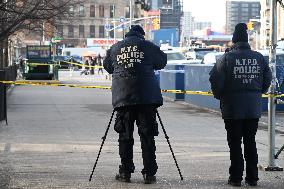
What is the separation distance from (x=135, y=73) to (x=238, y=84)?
4.00 feet

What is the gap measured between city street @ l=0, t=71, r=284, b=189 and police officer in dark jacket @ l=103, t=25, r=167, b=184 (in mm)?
300

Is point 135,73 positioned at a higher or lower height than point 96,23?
lower

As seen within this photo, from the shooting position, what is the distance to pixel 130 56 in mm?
8266

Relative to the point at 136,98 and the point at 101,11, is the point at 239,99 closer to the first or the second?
the point at 136,98

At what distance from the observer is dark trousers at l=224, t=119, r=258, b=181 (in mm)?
8164

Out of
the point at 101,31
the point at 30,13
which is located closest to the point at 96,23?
the point at 101,31

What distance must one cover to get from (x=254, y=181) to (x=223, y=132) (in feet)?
22.1

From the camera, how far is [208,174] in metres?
8.97

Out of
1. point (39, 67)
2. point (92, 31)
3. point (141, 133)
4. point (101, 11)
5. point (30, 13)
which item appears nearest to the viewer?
point (141, 133)

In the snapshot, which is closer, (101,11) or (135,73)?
(135,73)

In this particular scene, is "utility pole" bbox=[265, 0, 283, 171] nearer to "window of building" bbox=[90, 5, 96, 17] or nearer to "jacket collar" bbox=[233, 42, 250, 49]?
"jacket collar" bbox=[233, 42, 250, 49]

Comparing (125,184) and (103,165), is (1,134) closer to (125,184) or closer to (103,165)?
(103,165)

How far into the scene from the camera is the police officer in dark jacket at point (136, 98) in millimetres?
8211

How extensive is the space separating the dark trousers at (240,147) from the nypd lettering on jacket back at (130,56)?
4.21 ft
